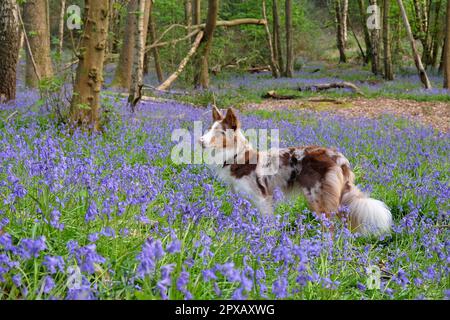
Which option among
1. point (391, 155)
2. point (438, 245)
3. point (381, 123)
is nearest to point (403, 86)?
point (381, 123)

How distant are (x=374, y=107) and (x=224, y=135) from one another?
11.2 m

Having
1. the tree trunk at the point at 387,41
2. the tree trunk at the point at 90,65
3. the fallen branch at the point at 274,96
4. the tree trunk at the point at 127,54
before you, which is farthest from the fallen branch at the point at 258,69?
the tree trunk at the point at 90,65

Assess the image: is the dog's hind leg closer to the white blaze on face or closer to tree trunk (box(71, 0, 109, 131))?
the white blaze on face

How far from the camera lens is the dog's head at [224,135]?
5.43 meters

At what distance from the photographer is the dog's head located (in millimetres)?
5434

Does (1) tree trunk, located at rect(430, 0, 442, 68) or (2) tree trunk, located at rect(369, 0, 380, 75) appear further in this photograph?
(1) tree trunk, located at rect(430, 0, 442, 68)

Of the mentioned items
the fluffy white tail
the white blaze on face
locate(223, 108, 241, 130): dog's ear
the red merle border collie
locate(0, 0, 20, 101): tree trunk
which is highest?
locate(0, 0, 20, 101): tree trunk

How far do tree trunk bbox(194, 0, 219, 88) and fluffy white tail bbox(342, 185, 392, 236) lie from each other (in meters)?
13.2

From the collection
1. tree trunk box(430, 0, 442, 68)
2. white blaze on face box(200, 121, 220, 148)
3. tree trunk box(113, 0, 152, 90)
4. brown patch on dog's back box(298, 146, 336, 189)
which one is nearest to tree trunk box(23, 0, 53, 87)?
tree trunk box(113, 0, 152, 90)

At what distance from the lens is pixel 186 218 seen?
3.63 m

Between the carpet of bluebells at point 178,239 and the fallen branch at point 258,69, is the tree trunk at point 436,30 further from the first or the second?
the carpet of bluebells at point 178,239

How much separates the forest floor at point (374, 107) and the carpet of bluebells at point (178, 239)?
644cm

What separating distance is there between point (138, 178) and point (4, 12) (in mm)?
7711

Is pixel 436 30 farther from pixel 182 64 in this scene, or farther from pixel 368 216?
pixel 368 216
